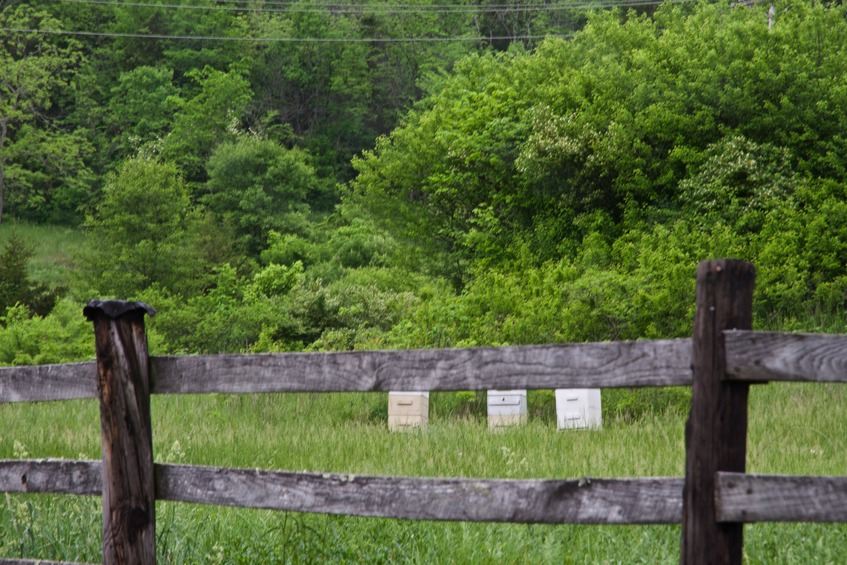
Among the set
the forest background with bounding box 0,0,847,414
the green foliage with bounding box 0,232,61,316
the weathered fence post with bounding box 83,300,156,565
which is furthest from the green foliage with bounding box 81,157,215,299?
the weathered fence post with bounding box 83,300,156,565

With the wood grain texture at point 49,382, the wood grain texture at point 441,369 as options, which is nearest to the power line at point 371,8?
the wood grain texture at point 49,382

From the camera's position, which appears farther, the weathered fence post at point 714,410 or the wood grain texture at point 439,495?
the wood grain texture at point 439,495

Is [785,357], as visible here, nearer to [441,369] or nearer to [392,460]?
[441,369]

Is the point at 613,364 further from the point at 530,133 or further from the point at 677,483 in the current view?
the point at 530,133

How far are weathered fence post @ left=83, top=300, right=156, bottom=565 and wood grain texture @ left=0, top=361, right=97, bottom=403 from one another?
0.17 meters

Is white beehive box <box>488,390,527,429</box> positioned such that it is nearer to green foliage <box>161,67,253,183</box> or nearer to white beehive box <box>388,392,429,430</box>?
white beehive box <box>388,392,429,430</box>

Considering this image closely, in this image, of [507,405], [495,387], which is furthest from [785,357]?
[507,405]

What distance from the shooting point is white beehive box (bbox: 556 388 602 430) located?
32.2 ft

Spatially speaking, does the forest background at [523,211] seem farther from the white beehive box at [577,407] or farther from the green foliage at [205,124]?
the white beehive box at [577,407]

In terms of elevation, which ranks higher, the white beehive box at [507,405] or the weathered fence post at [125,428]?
the weathered fence post at [125,428]

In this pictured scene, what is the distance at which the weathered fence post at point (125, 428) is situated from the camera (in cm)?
351

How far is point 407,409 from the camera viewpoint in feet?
34.9

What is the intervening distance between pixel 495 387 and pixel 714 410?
25.8 inches

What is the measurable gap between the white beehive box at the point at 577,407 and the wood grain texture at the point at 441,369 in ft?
22.1
